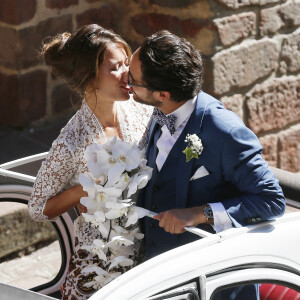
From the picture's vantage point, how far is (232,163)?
2.48m

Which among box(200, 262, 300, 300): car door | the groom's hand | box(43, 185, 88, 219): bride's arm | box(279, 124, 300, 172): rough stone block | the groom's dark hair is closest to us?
box(200, 262, 300, 300): car door

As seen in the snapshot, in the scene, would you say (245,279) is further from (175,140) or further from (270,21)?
(270,21)

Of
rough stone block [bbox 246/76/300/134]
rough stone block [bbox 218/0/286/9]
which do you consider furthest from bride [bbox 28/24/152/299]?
rough stone block [bbox 246/76/300/134]

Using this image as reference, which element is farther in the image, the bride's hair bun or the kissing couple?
the bride's hair bun

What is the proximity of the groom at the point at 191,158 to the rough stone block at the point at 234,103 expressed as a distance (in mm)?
2039

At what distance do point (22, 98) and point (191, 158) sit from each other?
7.67 feet

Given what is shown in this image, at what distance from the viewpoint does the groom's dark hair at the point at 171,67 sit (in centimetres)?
255

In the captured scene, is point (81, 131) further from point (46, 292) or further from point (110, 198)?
point (46, 292)

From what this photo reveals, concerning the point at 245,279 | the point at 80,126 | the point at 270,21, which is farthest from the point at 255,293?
the point at 270,21

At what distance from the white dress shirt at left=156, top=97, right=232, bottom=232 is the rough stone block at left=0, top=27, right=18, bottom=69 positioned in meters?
2.06

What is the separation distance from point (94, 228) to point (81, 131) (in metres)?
0.40

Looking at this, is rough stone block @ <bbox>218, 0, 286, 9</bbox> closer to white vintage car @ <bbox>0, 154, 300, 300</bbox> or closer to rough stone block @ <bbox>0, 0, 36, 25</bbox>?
rough stone block @ <bbox>0, 0, 36, 25</bbox>

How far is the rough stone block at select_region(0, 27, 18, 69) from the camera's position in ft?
14.8

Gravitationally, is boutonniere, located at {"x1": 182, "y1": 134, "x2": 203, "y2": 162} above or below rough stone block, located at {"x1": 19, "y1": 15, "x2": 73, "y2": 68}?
above
